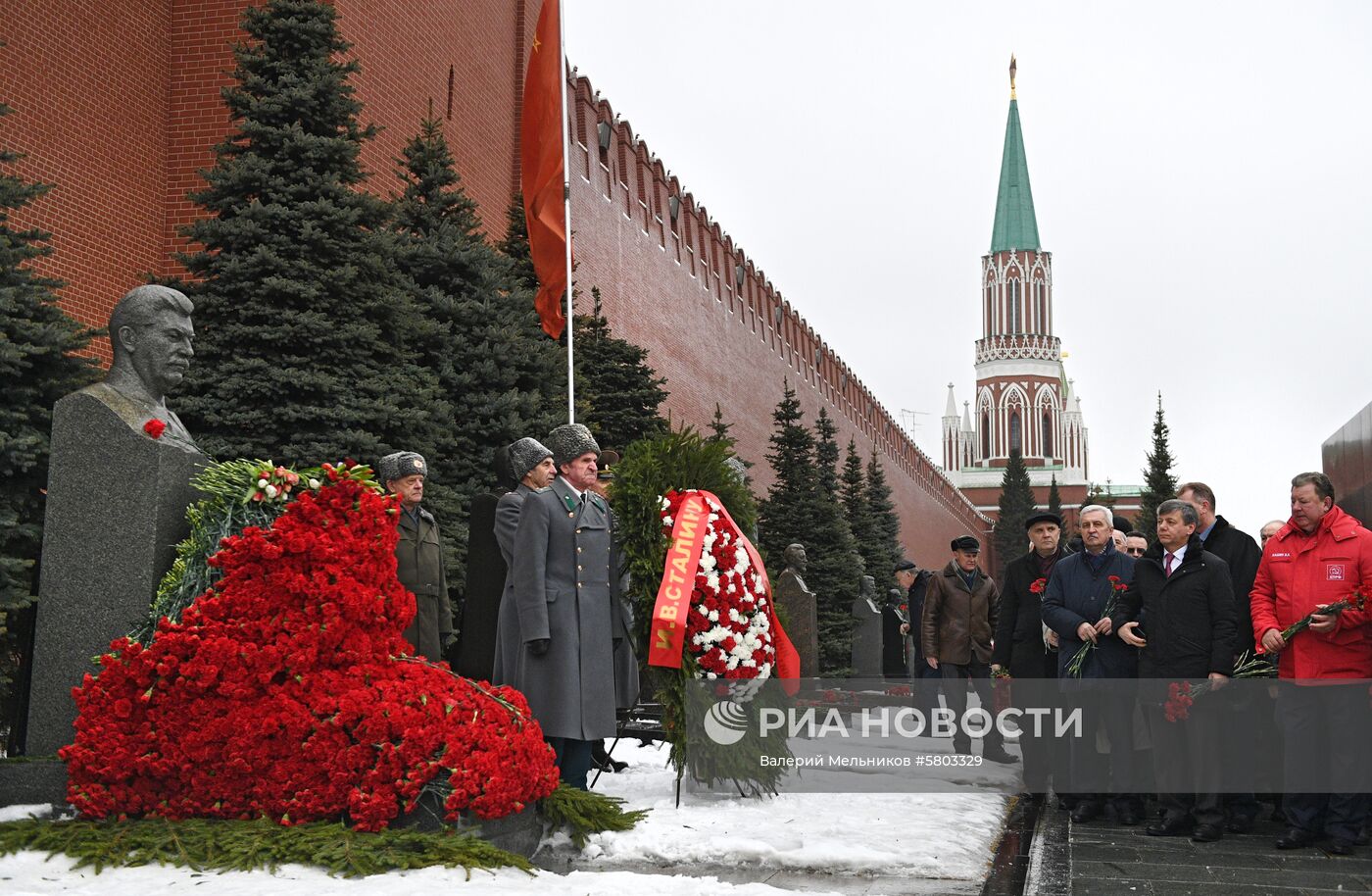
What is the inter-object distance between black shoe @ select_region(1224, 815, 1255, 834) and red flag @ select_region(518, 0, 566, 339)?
6260mm

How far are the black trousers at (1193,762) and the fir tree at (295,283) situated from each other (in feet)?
17.2

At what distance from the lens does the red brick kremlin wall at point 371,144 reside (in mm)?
10938

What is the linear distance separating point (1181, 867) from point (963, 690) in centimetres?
429

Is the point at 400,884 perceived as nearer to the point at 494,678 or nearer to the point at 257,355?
the point at 494,678

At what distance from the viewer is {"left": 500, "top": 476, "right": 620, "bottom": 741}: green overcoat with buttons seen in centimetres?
544

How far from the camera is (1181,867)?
5062mm

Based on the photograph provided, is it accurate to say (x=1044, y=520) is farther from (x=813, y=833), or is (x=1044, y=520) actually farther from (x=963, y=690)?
(x=813, y=833)

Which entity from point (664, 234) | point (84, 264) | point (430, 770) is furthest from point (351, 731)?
point (664, 234)

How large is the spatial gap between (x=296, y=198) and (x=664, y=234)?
1854 cm

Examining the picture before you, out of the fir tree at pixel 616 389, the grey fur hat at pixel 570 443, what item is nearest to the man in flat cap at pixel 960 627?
the grey fur hat at pixel 570 443

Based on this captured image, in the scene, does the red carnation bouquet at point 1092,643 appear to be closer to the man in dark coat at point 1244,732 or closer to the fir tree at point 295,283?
the man in dark coat at point 1244,732

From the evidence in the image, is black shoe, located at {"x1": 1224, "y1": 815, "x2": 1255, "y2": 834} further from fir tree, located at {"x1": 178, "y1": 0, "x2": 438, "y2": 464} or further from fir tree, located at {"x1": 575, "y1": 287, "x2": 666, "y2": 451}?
fir tree, located at {"x1": 575, "y1": 287, "x2": 666, "y2": 451}

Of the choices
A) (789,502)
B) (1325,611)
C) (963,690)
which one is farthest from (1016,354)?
(1325,611)

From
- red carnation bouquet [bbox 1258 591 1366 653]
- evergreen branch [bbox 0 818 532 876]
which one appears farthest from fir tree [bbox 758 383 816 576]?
evergreen branch [bbox 0 818 532 876]
